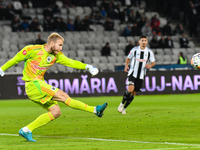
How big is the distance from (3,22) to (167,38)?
9644 millimetres

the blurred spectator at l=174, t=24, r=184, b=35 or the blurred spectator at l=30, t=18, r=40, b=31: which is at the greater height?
the blurred spectator at l=30, t=18, r=40, b=31

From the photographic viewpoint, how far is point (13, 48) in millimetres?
22156

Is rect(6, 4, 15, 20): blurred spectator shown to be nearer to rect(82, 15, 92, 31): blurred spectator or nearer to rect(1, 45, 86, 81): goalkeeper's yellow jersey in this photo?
rect(82, 15, 92, 31): blurred spectator

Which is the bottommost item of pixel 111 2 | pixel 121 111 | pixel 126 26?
pixel 121 111

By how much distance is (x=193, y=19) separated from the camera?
90.9ft

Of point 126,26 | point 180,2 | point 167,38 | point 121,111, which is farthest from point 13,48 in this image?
point 180,2

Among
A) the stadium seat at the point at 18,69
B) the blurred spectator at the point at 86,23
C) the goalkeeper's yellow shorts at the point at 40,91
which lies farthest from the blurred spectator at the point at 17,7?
the goalkeeper's yellow shorts at the point at 40,91

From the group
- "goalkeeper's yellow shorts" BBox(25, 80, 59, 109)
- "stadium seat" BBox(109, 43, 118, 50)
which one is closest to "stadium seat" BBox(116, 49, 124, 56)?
"stadium seat" BBox(109, 43, 118, 50)

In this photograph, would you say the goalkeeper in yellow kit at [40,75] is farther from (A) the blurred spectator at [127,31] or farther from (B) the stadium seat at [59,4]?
(B) the stadium seat at [59,4]

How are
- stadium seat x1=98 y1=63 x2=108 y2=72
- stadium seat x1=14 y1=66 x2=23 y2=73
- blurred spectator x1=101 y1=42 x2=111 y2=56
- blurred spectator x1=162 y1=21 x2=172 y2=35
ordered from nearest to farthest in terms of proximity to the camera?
stadium seat x1=14 y1=66 x2=23 y2=73 → stadium seat x1=98 y1=63 x2=108 y2=72 → blurred spectator x1=101 y1=42 x2=111 y2=56 → blurred spectator x1=162 y1=21 x2=172 y2=35

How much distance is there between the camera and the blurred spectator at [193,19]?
27.8 meters

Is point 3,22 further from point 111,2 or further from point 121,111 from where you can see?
point 121,111

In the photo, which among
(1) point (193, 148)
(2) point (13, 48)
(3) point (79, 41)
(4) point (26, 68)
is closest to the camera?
(1) point (193, 148)

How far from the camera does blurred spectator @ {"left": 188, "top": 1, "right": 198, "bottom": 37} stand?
91.0 feet
